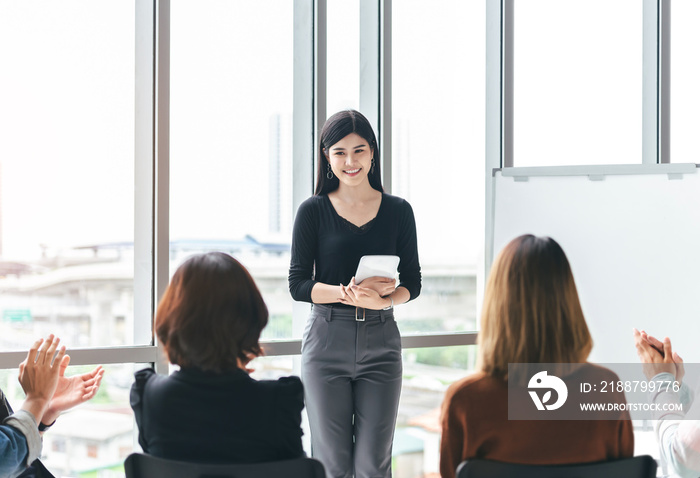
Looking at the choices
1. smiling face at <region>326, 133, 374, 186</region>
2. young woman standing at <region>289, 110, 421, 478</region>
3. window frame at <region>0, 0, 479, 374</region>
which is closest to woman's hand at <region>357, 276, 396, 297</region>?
young woman standing at <region>289, 110, 421, 478</region>

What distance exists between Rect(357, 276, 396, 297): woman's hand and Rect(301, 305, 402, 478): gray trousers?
95mm

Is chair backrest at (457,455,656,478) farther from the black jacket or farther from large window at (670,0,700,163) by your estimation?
large window at (670,0,700,163)

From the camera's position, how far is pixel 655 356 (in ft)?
5.31

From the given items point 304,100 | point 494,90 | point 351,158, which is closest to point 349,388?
point 351,158

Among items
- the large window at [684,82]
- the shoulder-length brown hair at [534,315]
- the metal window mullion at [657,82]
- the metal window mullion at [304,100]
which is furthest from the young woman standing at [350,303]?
the large window at [684,82]

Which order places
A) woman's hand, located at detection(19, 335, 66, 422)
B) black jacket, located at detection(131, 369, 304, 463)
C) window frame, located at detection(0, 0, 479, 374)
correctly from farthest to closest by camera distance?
window frame, located at detection(0, 0, 479, 374), woman's hand, located at detection(19, 335, 66, 422), black jacket, located at detection(131, 369, 304, 463)

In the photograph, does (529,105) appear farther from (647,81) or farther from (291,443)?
(291,443)

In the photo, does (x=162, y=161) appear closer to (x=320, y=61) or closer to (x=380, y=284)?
(x=320, y=61)

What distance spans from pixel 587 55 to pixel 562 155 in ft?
1.93

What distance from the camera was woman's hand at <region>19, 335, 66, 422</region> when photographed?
1.46 m

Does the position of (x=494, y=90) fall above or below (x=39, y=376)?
above

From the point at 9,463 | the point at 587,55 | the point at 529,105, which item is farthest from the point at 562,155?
the point at 9,463

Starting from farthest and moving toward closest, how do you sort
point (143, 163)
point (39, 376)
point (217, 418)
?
point (143, 163) → point (39, 376) → point (217, 418)

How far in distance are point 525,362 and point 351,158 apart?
1.20 m
